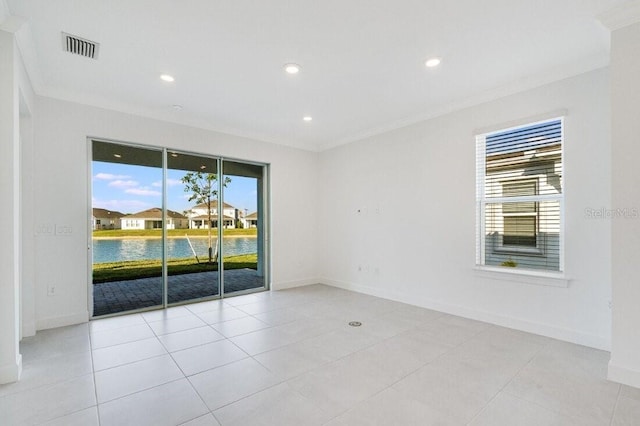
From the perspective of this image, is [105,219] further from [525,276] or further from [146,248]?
[525,276]

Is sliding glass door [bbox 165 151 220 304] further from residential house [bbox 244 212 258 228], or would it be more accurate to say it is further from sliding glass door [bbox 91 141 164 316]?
residential house [bbox 244 212 258 228]

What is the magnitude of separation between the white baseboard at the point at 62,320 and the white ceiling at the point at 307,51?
108 inches

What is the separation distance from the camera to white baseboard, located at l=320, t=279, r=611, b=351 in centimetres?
309

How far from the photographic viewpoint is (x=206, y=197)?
17.0 feet

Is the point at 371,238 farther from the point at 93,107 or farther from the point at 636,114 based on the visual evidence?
the point at 93,107

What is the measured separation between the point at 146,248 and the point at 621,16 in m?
5.95

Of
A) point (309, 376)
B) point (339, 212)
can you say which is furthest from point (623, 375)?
point (339, 212)

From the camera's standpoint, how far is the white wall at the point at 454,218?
3.09 meters

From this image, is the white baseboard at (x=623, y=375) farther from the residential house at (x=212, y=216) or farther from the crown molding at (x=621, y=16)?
the residential house at (x=212, y=216)

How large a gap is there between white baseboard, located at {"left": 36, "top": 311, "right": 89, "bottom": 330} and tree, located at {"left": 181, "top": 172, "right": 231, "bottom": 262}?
73.2 inches

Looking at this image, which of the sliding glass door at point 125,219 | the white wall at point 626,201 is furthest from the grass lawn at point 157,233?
the white wall at point 626,201

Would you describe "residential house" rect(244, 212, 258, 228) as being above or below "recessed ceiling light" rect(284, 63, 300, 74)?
below

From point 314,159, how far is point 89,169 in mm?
3856

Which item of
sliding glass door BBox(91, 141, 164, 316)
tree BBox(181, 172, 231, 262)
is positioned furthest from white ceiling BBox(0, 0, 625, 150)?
tree BBox(181, 172, 231, 262)
